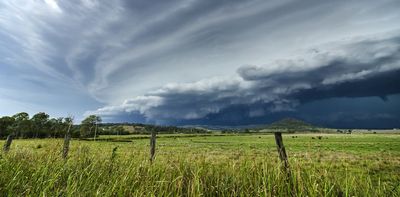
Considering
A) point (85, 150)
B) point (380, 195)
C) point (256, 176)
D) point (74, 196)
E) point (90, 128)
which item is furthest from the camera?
point (85, 150)

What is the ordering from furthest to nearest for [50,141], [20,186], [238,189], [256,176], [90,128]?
[50,141] < [90,128] < [256,176] < [238,189] < [20,186]

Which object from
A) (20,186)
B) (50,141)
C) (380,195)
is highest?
(50,141)

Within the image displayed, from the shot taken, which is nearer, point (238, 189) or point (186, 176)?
point (238, 189)

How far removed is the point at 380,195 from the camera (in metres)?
4.29

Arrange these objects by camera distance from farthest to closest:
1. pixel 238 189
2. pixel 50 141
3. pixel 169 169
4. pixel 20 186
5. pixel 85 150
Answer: pixel 50 141 < pixel 85 150 < pixel 169 169 < pixel 238 189 < pixel 20 186

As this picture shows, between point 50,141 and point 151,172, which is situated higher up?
point 50,141

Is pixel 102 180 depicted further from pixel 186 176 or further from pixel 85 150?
pixel 85 150

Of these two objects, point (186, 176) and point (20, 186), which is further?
point (186, 176)

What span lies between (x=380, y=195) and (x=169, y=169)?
3828mm

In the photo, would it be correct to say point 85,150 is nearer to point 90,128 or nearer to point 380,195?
point 90,128

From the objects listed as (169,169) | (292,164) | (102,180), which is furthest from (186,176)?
(292,164)

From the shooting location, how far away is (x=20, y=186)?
13.1 ft

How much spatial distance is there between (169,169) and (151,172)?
502mm

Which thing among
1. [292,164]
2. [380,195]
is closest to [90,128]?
[292,164]
